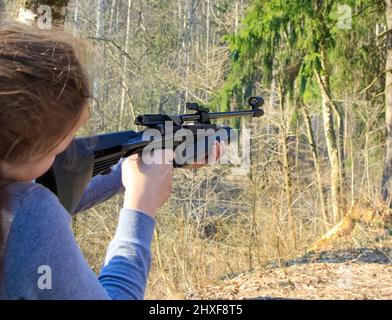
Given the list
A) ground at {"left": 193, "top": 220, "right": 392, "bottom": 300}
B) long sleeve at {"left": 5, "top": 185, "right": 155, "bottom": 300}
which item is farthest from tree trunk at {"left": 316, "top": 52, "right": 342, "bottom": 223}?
long sleeve at {"left": 5, "top": 185, "right": 155, "bottom": 300}

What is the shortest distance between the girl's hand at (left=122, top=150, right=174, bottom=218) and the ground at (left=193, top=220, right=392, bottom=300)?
318 centimetres

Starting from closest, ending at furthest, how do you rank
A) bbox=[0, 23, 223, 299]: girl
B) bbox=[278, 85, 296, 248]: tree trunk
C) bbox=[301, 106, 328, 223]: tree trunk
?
bbox=[0, 23, 223, 299]: girl, bbox=[278, 85, 296, 248]: tree trunk, bbox=[301, 106, 328, 223]: tree trunk

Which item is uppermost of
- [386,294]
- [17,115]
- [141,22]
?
[141,22]

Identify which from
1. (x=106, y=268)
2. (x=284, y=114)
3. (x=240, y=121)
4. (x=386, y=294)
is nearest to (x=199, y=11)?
(x=240, y=121)

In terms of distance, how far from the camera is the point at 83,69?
45.3 inches

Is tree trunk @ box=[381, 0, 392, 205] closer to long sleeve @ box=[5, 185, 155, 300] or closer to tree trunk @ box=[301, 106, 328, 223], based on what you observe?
tree trunk @ box=[301, 106, 328, 223]

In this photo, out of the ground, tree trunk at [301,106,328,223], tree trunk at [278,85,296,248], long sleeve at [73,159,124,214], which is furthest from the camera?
tree trunk at [301,106,328,223]

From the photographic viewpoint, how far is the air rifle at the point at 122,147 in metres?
1.43

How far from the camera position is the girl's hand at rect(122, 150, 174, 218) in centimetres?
138

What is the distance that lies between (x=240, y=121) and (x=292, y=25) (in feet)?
7.58

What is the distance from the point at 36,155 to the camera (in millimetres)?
1071

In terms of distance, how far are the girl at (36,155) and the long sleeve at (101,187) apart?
2.63 ft

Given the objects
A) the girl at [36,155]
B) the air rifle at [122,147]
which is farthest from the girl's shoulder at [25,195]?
the air rifle at [122,147]

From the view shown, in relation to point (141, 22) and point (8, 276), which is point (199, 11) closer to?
point (141, 22)
